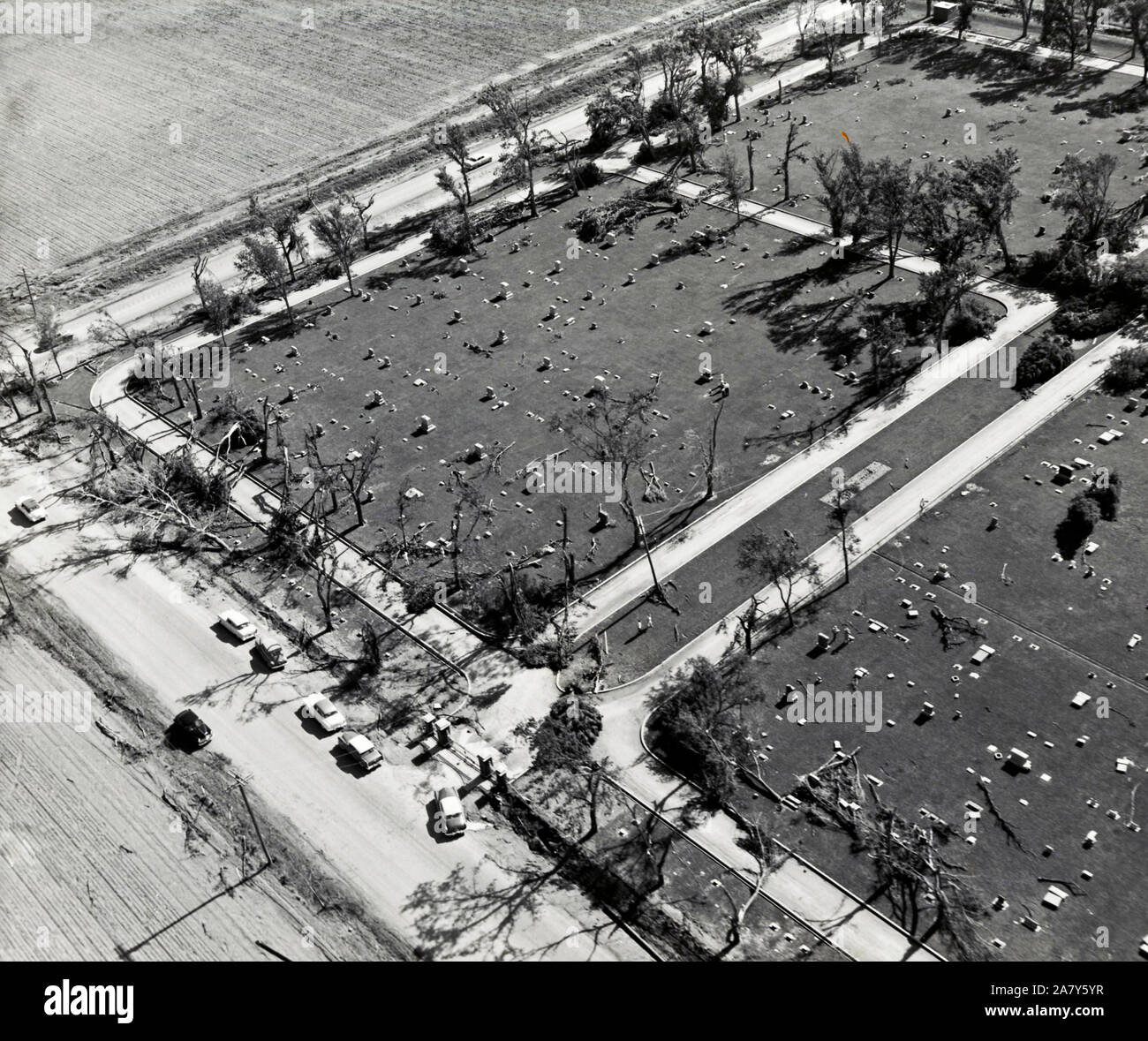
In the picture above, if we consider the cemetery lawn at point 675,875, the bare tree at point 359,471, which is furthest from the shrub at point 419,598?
the cemetery lawn at point 675,875

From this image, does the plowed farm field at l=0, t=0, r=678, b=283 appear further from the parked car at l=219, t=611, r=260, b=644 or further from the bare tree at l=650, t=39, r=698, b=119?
the parked car at l=219, t=611, r=260, b=644

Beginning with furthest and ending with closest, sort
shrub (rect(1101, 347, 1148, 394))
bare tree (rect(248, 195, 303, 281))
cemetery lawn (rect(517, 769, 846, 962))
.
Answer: bare tree (rect(248, 195, 303, 281)), shrub (rect(1101, 347, 1148, 394)), cemetery lawn (rect(517, 769, 846, 962))

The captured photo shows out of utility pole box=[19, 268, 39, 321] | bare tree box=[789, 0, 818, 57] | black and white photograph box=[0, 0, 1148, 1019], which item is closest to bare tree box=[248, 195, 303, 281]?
black and white photograph box=[0, 0, 1148, 1019]

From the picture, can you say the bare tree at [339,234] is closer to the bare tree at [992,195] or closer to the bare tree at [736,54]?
the bare tree at [736,54]

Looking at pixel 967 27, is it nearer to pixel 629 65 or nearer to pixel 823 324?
pixel 629 65

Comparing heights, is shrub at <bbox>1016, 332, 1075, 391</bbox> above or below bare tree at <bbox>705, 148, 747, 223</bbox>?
below

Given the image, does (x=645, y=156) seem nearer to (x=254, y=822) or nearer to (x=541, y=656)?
(x=541, y=656)

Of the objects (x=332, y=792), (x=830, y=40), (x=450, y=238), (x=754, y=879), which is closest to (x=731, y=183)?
(x=450, y=238)
